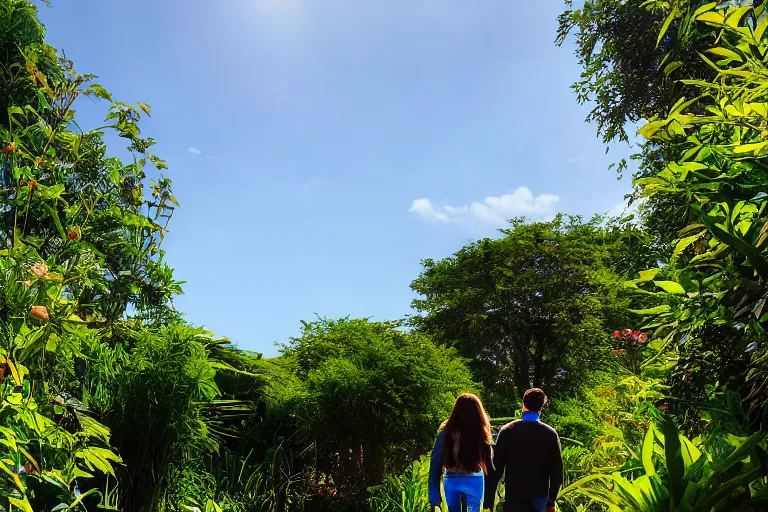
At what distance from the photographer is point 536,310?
67.0 feet

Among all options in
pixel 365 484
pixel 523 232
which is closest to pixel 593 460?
pixel 365 484

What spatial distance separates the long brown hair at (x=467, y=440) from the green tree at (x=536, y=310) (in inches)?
597

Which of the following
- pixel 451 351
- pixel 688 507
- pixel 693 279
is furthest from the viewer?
pixel 451 351

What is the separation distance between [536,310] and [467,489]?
1690 cm

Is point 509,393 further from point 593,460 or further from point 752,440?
point 752,440

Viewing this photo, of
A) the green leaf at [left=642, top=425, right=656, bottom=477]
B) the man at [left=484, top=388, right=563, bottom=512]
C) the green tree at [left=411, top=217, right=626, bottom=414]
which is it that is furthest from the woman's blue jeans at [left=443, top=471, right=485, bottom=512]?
the green tree at [left=411, top=217, right=626, bottom=414]

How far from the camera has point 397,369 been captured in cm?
725

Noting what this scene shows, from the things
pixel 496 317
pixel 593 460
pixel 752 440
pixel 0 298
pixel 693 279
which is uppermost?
pixel 496 317

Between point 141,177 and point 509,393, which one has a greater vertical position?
point 141,177

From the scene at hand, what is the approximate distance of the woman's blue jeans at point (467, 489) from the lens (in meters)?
4.28

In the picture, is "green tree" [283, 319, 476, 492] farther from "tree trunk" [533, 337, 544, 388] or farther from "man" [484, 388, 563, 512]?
"tree trunk" [533, 337, 544, 388]

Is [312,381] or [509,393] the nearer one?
[312,381]

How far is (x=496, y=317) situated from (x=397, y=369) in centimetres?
1416

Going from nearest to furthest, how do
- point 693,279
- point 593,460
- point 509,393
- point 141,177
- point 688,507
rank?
point 688,507 → point 693,279 → point 141,177 → point 593,460 → point 509,393
